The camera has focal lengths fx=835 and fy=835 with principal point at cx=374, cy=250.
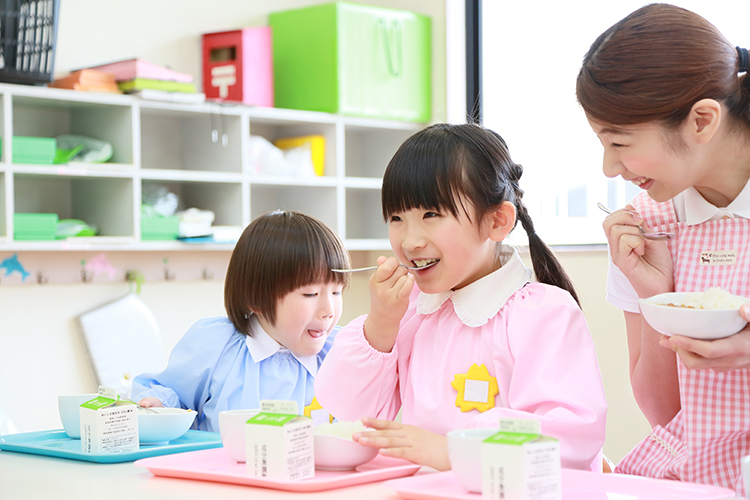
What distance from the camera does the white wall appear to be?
284cm

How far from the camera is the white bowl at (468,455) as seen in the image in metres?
0.85

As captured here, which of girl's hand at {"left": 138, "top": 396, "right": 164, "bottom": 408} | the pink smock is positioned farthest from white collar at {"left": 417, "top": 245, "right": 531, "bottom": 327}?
girl's hand at {"left": 138, "top": 396, "right": 164, "bottom": 408}

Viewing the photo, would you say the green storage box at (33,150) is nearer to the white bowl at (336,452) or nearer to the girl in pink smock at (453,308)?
the girl in pink smock at (453,308)

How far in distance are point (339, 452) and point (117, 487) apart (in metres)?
0.27

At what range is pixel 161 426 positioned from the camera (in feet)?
4.22

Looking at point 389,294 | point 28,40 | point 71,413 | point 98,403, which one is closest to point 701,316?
point 389,294

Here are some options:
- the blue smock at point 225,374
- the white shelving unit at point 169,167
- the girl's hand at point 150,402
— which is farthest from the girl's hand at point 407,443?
the white shelving unit at point 169,167

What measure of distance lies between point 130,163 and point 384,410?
1813 mm

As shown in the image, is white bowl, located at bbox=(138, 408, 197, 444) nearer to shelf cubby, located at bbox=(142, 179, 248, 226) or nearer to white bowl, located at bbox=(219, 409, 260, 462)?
white bowl, located at bbox=(219, 409, 260, 462)

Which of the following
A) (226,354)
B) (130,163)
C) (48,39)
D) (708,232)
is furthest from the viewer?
(130,163)

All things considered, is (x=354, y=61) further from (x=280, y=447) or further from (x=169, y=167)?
(x=280, y=447)

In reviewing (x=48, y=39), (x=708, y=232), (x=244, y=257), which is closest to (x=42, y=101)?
(x=48, y=39)

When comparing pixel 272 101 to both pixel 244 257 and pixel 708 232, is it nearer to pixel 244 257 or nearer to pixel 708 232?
pixel 244 257

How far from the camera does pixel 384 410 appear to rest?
1.34 metres
